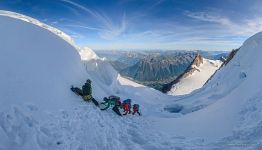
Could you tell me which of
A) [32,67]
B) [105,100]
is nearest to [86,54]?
[105,100]

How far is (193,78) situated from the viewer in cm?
11519

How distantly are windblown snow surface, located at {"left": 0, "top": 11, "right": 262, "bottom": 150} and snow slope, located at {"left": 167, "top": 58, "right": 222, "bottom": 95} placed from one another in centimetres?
6833

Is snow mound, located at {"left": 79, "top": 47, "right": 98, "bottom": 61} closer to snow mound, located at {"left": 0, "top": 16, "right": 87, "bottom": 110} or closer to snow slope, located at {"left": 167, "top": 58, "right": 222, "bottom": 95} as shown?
snow mound, located at {"left": 0, "top": 16, "right": 87, "bottom": 110}

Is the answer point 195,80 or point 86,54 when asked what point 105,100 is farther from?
point 195,80

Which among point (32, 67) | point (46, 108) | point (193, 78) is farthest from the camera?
point (193, 78)

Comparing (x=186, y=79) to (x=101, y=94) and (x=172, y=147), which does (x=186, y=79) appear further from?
(x=172, y=147)

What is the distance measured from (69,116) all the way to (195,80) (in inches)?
3873

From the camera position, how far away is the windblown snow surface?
1587 cm

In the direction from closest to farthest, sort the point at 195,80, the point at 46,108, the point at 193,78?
the point at 46,108
the point at 195,80
the point at 193,78

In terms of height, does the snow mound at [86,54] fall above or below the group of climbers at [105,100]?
above

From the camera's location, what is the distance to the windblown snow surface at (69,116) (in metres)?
15.9

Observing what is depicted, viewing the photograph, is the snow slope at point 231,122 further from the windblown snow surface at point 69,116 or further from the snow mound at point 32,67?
the snow mound at point 32,67

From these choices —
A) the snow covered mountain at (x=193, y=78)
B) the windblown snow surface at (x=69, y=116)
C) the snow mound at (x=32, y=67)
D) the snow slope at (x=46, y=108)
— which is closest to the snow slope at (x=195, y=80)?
the snow covered mountain at (x=193, y=78)

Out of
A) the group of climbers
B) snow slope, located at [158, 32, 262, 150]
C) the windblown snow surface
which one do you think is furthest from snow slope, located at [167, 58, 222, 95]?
the windblown snow surface
